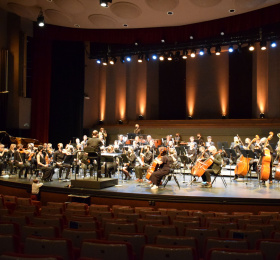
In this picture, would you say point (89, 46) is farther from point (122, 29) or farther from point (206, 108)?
point (206, 108)

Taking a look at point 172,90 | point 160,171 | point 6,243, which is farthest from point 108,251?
point 172,90

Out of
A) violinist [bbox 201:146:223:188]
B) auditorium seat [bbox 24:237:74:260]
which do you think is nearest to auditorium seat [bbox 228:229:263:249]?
auditorium seat [bbox 24:237:74:260]

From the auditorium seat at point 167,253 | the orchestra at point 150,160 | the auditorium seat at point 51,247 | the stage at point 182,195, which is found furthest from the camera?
the orchestra at point 150,160

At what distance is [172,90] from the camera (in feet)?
69.4

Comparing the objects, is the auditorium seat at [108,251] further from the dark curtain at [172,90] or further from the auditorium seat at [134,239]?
the dark curtain at [172,90]

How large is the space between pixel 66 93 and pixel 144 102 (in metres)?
5.71

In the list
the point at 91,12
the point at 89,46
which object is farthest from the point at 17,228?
the point at 89,46

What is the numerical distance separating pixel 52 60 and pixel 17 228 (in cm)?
1444

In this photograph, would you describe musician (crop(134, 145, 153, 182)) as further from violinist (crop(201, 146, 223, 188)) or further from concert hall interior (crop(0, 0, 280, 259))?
violinist (crop(201, 146, 223, 188))

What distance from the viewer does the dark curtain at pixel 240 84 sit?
62.3ft

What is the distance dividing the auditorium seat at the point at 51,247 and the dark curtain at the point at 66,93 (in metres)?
14.5

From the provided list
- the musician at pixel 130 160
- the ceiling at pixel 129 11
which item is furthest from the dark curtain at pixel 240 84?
the musician at pixel 130 160

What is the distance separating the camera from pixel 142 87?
20.8 meters

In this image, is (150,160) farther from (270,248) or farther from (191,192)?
(270,248)
